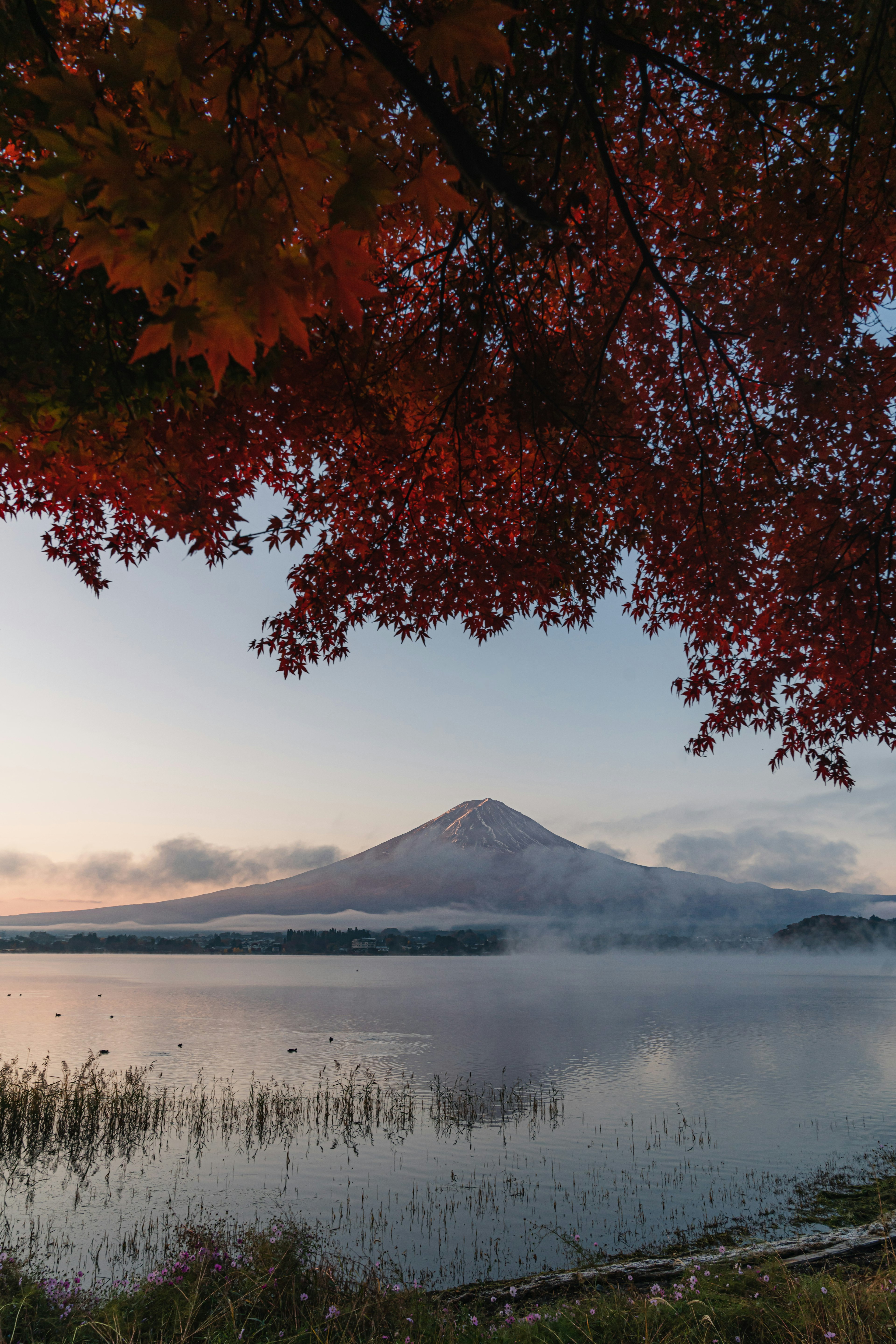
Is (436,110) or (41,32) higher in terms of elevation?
(41,32)

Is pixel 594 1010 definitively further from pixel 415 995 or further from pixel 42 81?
pixel 42 81

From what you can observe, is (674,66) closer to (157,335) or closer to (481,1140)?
(157,335)

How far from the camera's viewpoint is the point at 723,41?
6.67 metres

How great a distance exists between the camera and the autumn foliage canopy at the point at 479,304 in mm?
2119

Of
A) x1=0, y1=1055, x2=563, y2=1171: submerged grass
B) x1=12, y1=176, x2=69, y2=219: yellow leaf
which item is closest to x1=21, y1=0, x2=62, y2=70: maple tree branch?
x1=12, y1=176, x2=69, y2=219: yellow leaf

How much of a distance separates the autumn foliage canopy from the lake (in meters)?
9.52

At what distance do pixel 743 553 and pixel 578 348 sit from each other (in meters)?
3.18

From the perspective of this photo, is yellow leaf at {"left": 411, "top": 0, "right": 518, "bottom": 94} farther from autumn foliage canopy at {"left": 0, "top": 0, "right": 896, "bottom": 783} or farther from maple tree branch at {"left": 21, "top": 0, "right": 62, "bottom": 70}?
maple tree branch at {"left": 21, "top": 0, "right": 62, "bottom": 70}

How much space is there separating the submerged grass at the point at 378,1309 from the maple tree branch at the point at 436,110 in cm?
651

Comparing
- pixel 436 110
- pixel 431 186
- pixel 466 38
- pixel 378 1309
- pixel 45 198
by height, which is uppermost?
pixel 466 38

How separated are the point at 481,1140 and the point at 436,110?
22.2m

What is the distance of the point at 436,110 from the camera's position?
2180 mm

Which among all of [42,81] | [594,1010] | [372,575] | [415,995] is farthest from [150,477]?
[415,995]

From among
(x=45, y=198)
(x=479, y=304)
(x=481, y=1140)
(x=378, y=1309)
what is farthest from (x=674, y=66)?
(x=481, y=1140)
